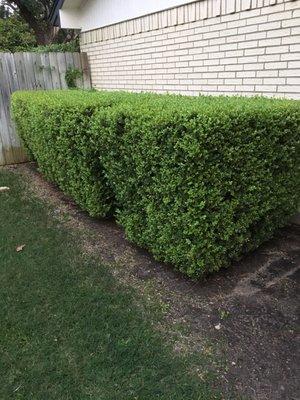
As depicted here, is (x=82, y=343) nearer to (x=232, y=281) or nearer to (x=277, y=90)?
(x=232, y=281)

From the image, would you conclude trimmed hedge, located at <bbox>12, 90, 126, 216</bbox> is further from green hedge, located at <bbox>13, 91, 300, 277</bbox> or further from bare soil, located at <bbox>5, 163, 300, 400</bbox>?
bare soil, located at <bbox>5, 163, 300, 400</bbox>

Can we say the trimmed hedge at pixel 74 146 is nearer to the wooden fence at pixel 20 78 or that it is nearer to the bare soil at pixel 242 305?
the bare soil at pixel 242 305

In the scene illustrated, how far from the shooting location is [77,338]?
9.09 feet

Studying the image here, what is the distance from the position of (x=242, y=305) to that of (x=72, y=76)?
6979mm

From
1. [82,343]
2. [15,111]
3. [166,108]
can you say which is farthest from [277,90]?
[15,111]

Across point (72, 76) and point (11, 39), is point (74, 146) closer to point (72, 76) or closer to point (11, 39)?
point (72, 76)

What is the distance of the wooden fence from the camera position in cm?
752

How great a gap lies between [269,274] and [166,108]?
5.89 feet

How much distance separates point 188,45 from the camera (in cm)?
551

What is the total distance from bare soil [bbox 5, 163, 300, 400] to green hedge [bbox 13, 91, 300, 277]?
8.1 inches

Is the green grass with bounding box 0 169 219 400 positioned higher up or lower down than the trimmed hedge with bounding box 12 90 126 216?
lower down

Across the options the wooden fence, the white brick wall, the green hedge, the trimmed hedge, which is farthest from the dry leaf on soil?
the wooden fence

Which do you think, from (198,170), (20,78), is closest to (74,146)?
(198,170)

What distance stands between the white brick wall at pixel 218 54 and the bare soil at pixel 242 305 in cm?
184
